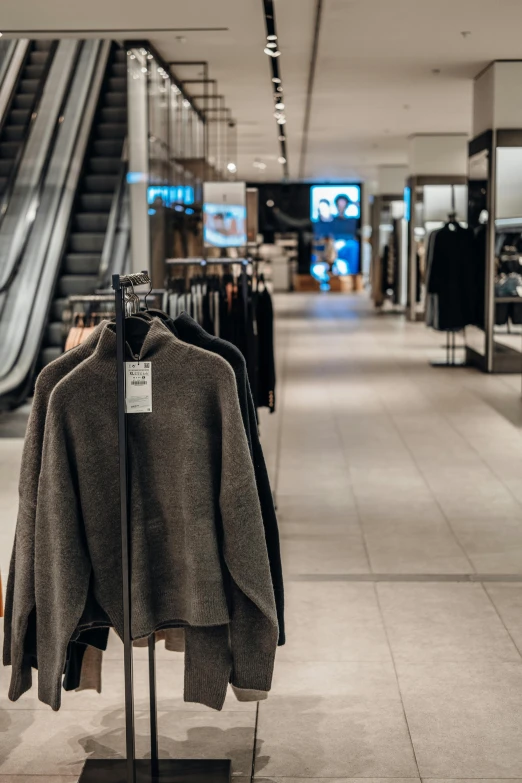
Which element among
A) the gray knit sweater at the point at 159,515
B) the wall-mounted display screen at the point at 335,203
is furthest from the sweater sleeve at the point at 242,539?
the wall-mounted display screen at the point at 335,203

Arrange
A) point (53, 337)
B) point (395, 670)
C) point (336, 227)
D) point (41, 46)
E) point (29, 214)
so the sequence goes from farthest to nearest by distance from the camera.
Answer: point (336, 227), point (41, 46), point (29, 214), point (53, 337), point (395, 670)

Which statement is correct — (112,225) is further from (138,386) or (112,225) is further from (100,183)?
(138,386)

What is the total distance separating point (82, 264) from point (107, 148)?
2.24 metres

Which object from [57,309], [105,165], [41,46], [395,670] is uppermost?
[41,46]

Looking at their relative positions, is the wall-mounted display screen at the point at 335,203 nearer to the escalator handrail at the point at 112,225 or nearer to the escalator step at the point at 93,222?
the escalator handrail at the point at 112,225

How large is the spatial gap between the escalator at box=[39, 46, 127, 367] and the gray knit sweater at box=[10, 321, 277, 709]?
7.05 meters

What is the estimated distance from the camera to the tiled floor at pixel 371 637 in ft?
10.0

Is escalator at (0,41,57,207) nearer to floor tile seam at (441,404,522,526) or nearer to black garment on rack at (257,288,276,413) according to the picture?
black garment on rack at (257,288,276,413)

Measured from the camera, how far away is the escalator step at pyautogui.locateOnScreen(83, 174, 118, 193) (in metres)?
11.9

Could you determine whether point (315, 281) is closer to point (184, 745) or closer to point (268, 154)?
point (268, 154)

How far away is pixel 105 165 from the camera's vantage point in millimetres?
12227

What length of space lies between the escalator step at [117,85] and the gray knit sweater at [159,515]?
11515 mm

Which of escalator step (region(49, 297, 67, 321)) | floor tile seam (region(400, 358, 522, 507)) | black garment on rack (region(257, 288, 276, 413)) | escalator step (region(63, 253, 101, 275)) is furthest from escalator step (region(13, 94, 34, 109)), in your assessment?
black garment on rack (region(257, 288, 276, 413))

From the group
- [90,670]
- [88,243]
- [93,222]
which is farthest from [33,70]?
[90,670]
